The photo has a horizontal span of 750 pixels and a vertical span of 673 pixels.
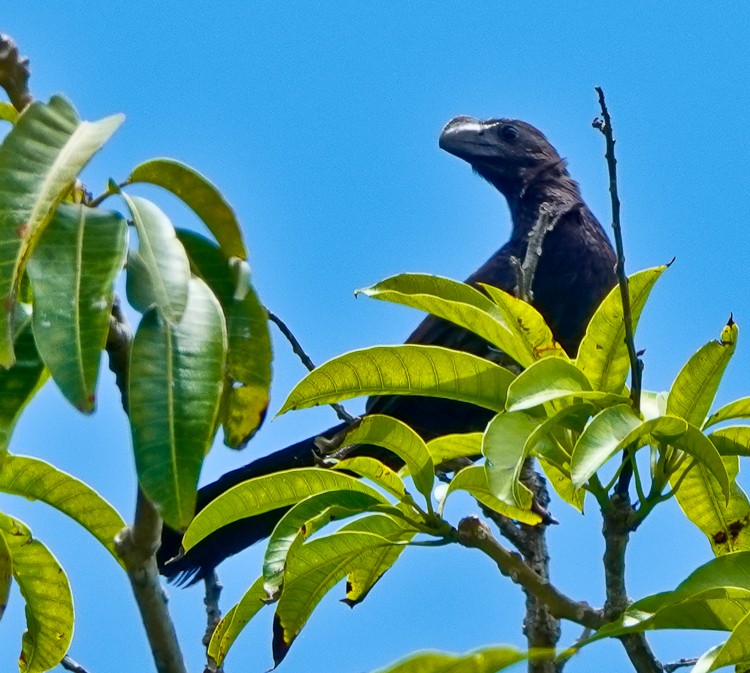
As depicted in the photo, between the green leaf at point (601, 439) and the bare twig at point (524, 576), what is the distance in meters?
0.33

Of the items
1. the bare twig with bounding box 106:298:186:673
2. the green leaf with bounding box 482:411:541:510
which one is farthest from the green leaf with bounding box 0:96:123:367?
the green leaf with bounding box 482:411:541:510

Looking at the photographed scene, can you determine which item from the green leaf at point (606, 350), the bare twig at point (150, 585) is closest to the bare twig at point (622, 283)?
the green leaf at point (606, 350)

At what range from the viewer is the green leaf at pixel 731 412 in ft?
6.64

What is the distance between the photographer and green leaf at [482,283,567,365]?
83.4 inches

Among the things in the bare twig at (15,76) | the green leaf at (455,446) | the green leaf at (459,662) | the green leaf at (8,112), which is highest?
the bare twig at (15,76)

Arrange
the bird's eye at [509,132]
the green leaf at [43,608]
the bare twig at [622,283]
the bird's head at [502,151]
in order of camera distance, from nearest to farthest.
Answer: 1. the bare twig at [622,283]
2. the green leaf at [43,608]
3. the bird's head at [502,151]
4. the bird's eye at [509,132]

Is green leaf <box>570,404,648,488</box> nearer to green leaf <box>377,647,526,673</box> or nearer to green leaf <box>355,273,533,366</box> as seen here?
green leaf <box>355,273,533,366</box>

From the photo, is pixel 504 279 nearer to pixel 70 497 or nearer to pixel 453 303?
pixel 453 303

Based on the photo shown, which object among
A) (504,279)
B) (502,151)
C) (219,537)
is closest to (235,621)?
(219,537)

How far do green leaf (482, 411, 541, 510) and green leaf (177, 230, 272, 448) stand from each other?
0.37 meters

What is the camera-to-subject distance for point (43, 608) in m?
2.17

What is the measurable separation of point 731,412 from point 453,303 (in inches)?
19.2

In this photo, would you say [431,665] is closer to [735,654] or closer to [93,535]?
[735,654]

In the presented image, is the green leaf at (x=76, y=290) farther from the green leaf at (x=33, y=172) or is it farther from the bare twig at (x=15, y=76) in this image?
the bare twig at (x=15, y=76)
